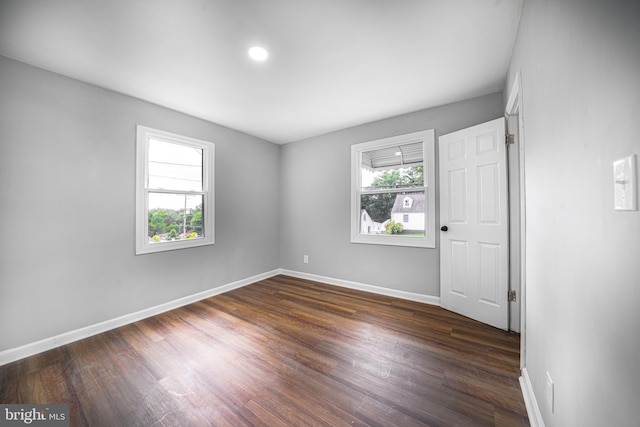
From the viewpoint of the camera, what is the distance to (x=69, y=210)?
2.22 metres

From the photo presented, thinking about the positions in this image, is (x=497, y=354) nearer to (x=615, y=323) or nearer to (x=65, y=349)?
(x=615, y=323)

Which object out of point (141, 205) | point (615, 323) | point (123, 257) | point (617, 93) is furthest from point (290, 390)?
point (141, 205)

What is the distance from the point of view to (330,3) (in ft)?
4.91

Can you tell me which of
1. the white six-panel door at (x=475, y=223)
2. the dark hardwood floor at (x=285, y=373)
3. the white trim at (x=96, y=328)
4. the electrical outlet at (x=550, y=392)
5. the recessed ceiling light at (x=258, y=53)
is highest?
the recessed ceiling light at (x=258, y=53)

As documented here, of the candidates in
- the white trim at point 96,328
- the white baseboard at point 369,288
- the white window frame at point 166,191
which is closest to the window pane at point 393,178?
the white baseboard at point 369,288

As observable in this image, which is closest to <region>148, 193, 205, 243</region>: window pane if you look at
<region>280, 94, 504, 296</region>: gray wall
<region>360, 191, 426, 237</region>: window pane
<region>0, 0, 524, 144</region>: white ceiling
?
<region>0, 0, 524, 144</region>: white ceiling

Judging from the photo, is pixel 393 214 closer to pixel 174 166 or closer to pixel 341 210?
pixel 341 210

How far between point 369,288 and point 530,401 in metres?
2.17

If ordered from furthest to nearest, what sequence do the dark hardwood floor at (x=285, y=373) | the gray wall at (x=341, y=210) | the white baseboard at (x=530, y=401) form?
the gray wall at (x=341, y=210), the dark hardwood floor at (x=285, y=373), the white baseboard at (x=530, y=401)

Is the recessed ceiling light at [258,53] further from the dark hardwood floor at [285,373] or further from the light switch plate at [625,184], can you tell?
the dark hardwood floor at [285,373]

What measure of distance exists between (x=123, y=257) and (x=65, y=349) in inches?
34.8

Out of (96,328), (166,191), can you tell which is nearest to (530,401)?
(96,328)

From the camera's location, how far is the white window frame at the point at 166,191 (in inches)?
105

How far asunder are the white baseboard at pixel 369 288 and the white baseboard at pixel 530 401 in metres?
1.37
